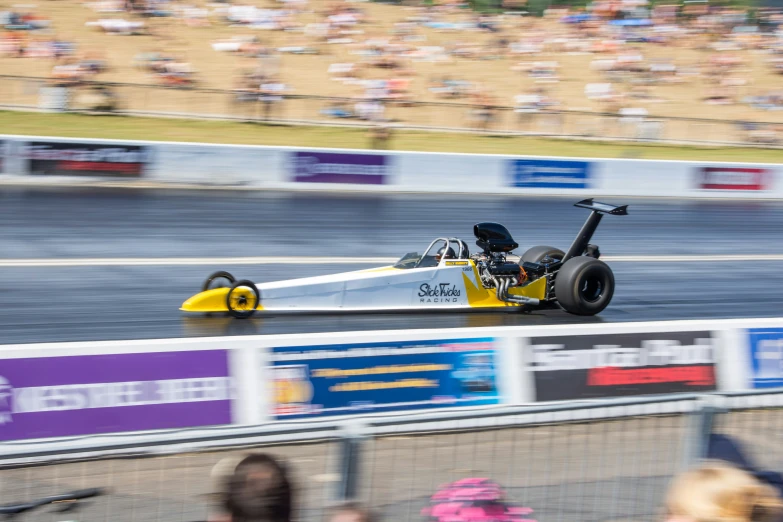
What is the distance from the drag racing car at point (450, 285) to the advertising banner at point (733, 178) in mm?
11769

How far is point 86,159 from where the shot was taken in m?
17.3

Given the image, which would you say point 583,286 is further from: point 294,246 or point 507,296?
point 294,246

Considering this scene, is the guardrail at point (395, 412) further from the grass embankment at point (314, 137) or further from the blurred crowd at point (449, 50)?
the blurred crowd at point (449, 50)

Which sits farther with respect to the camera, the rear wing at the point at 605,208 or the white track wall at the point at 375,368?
the rear wing at the point at 605,208

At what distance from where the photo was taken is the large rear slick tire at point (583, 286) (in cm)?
1099

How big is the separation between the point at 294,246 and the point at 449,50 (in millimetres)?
16196

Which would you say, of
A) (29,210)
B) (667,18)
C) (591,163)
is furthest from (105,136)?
(667,18)

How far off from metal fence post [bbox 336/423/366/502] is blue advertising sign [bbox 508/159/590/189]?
16908mm

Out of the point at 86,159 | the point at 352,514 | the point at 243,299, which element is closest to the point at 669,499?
the point at 352,514

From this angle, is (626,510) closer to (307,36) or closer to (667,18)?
(307,36)

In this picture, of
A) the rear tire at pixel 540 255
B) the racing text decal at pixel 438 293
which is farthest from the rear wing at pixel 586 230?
the racing text decal at pixel 438 293

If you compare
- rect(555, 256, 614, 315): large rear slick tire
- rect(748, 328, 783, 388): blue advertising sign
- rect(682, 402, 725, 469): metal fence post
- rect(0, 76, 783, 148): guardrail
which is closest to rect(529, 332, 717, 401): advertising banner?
rect(748, 328, 783, 388): blue advertising sign

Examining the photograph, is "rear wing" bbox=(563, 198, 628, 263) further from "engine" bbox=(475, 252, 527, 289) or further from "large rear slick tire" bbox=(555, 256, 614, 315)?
"engine" bbox=(475, 252, 527, 289)

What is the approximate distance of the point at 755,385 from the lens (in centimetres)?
876
